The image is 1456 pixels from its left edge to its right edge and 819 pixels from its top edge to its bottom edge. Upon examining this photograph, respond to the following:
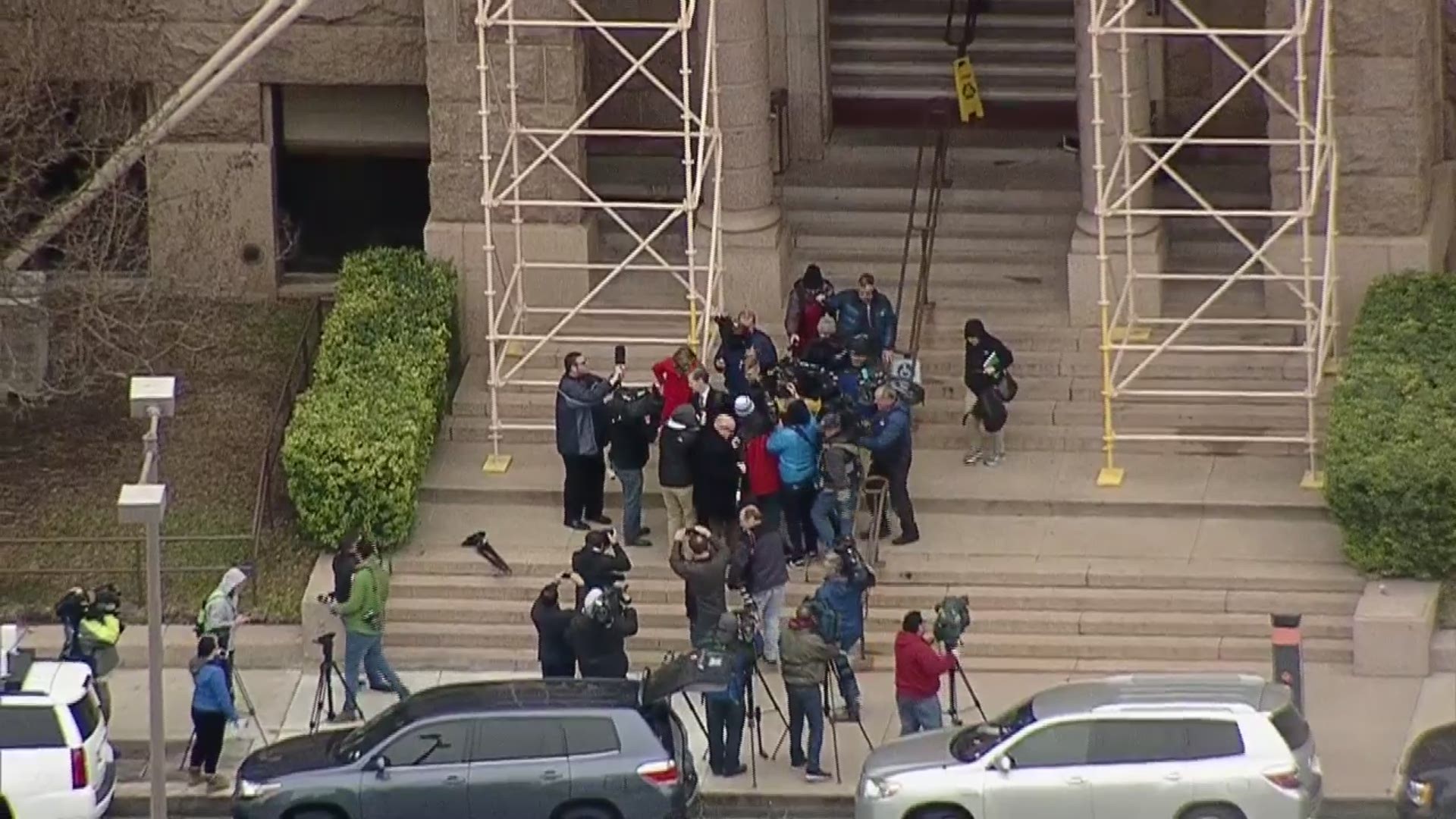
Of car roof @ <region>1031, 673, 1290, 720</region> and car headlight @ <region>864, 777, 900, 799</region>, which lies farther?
car headlight @ <region>864, 777, 900, 799</region>

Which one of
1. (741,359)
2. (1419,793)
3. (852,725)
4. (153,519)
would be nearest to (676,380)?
(741,359)

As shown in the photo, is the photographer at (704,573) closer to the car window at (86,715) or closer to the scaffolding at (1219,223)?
the scaffolding at (1219,223)

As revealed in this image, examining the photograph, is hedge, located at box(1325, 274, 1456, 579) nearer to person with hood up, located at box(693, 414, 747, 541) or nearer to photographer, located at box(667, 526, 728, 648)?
person with hood up, located at box(693, 414, 747, 541)

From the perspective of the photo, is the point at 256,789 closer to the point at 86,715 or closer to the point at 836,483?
the point at 86,715

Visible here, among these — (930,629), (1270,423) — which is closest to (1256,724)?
(930,629)

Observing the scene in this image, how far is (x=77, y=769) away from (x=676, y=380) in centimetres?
746

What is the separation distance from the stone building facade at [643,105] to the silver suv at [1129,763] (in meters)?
8.93

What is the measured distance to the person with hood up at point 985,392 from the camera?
118ft

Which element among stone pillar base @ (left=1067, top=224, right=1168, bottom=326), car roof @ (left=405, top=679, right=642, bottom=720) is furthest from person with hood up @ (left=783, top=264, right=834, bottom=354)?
car roof @ (left=405, top=679, right=642, bottom=720)

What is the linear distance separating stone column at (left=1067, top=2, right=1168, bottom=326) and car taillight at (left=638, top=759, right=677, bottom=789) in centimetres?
972

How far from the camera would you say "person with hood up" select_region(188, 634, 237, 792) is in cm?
3203

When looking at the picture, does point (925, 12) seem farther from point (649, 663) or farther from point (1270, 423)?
point (649, 663)

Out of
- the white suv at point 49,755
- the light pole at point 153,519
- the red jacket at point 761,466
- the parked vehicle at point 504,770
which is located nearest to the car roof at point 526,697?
the parked vehicle at point 504,770

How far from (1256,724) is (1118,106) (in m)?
10.0
